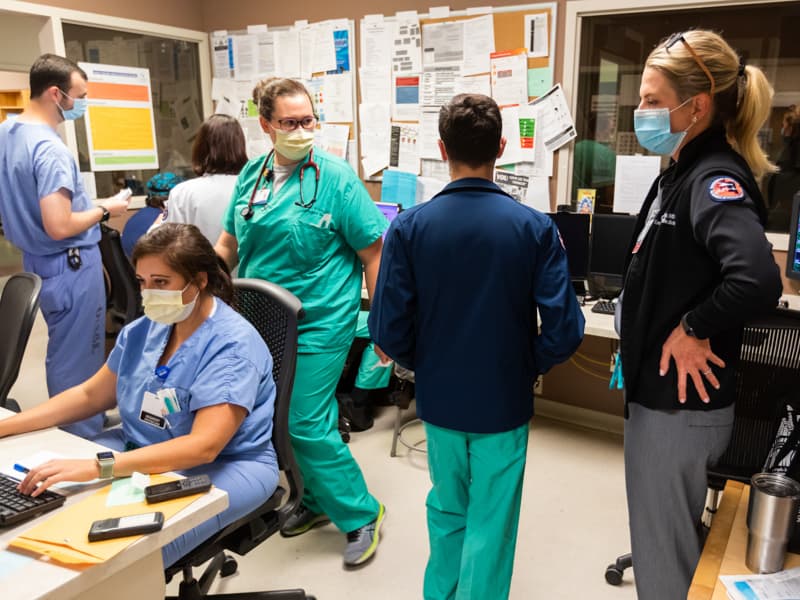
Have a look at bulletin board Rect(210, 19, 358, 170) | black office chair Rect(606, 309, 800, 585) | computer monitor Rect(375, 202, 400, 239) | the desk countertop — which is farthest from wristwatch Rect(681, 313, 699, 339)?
bulletin board Rect(210, 19, 358, 170)

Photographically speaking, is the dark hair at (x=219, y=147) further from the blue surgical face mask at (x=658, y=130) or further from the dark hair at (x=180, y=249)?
the blue surgical face mask at (x=658, y=130)

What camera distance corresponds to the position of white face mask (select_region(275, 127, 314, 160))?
6.56ft

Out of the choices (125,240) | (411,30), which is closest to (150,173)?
(125,240)

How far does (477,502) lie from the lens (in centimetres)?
158

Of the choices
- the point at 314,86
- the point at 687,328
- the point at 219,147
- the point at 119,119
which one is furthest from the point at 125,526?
the point at 119,119

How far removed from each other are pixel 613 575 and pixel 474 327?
3.69ft

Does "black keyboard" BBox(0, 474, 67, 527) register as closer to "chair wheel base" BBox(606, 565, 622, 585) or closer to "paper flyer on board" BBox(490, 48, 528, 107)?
"chair wheel base" BBox(606, 565, 622, 585)

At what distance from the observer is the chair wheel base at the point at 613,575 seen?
204cm

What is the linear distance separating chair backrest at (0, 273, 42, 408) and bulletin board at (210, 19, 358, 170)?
1964 millimetres

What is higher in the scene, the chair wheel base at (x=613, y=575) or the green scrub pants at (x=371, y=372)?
the green scrub pants at (x=371, y=372)

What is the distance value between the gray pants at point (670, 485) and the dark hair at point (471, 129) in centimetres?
67

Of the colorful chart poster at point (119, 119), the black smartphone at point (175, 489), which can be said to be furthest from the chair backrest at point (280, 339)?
the colorful chart poster at point (119, 119)

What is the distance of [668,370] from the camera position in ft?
4.32

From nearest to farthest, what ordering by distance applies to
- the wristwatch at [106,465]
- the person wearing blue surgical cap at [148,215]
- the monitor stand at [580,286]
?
the wristwatch at [106,465] → the monitor stand at [580,286] → the person wearing blue surgical cap at [148,215]
